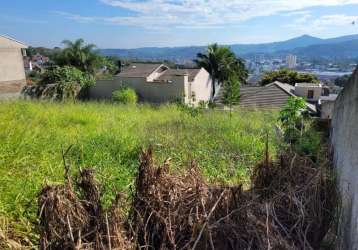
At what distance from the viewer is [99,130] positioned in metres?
7.31

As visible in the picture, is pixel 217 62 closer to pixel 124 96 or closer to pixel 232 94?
pixel 232 94

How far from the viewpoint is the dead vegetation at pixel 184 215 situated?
228 centimetres

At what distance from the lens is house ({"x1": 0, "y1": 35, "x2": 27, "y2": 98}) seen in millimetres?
20328

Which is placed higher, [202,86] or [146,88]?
[146,88]

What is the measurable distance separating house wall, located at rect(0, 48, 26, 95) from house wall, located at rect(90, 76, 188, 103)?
15.7 feet

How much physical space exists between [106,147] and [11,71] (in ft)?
59.9

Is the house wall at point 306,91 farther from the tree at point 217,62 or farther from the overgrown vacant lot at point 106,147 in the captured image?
the overgrown vacant lot at point 106,147

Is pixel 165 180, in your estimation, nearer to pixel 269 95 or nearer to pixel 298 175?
pixel 298 175

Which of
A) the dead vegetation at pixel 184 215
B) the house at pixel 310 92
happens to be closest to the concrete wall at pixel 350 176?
the dead vegetation at pixel 184 215

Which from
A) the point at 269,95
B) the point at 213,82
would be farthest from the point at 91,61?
the point at 269,95

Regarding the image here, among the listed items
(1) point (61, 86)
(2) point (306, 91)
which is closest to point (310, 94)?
(2) point (306, 91)

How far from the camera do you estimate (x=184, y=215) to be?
8.63 feet

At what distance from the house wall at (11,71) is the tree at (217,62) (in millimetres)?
20713

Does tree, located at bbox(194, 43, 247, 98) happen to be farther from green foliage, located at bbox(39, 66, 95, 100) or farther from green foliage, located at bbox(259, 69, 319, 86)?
green foliage, located at bbox(39, 66, 95, 100)
